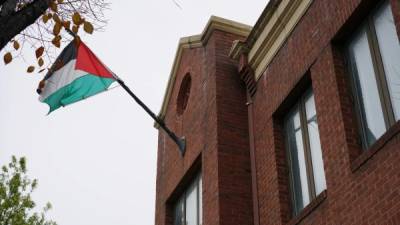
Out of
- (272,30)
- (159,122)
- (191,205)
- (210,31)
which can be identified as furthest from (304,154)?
(210,31)

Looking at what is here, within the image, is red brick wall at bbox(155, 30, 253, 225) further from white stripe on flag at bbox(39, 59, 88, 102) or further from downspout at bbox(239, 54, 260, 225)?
white stripe on flag at bbox(39, 59, 88, 102)

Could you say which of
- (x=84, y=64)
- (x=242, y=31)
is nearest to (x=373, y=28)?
(x=242, y=31)

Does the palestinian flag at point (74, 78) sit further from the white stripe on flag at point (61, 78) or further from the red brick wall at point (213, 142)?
the red brick wall at point (213, 142)

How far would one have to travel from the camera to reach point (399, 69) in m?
8.52

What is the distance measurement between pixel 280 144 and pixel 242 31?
391 centimetres

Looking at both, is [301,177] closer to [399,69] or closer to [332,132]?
[332,132]

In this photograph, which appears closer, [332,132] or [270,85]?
[332,132]

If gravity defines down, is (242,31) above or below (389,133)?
above

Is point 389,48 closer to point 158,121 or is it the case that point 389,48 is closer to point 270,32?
point 270,32

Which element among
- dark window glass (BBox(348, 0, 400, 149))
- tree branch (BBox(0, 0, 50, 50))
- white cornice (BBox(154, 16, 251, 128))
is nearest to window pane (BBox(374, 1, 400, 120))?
dark window glass (BBox(348, 0, 400, 149))

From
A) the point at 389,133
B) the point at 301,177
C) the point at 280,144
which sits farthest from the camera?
the point at 280,144

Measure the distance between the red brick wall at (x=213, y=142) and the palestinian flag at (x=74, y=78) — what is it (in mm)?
2111

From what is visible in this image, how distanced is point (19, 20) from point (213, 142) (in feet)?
24.5

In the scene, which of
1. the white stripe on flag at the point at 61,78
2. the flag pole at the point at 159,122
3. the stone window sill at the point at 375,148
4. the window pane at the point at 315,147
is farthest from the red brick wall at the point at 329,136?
the white stripe on flag at the point at 61,78
